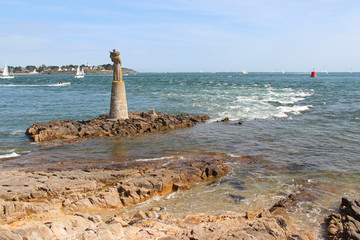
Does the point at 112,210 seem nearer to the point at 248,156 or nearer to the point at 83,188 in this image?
the point at 83,188

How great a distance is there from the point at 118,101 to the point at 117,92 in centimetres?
83

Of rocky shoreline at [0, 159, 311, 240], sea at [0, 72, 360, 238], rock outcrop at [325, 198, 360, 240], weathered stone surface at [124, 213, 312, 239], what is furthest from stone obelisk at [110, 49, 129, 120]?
rock outcrop at [325, 198, 360, 240]

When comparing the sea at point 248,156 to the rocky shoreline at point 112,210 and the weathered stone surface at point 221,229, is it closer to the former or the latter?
the rocky shoreline at point 112,210

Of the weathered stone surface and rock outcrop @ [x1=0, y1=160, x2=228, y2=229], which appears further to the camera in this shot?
rock outcrop @ [x1=0, y1=160, x2=228, y2=229]

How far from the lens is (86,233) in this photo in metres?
6.25

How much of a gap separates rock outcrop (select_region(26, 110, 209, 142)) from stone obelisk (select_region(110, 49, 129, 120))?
0.73 m

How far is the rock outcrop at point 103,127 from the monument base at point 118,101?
0.66 meters

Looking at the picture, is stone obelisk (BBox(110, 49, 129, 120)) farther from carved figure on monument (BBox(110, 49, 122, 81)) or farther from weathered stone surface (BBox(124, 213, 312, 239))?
weathered stone surface (BBox(124, 213, 312, 239))

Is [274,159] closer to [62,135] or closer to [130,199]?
[130,199]

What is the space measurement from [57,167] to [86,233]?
7655mm

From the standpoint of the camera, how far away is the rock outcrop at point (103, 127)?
765 inches

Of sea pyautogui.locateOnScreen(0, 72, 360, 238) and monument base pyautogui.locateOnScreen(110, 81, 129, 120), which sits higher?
monument base pyautogui.locateOnScreen(110, 81, 129, 120)

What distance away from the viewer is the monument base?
22234 mm

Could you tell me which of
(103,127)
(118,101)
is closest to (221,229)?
(103,127)
